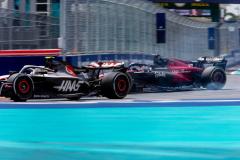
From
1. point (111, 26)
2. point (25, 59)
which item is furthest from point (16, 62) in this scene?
point (111, 26)

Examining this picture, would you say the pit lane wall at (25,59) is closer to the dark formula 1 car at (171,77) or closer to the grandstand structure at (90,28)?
the grandstand structure at (90,28)

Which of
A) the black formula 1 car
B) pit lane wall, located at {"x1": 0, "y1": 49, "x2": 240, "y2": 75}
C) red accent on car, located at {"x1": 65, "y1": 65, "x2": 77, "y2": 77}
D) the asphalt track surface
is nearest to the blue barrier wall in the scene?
pit lane wall, located at {"x1": 0, "y1": 49, "x2": 240, "y2": 75}

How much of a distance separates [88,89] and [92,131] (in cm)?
756

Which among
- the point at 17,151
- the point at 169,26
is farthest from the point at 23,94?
the point at 169,26

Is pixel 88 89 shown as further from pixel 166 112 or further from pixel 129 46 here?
pixel 129 46

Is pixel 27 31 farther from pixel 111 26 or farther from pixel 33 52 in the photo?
pixel 111 26

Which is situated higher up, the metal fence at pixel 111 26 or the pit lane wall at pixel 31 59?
the metal fence at pixel 111 26

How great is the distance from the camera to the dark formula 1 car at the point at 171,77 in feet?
55.2

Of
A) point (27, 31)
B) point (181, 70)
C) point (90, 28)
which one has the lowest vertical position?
point (181, 70)

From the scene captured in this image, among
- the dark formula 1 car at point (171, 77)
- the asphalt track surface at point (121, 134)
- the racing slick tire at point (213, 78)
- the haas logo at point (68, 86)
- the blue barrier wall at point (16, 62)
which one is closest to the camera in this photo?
the asphalt track surface at point (121, 134)

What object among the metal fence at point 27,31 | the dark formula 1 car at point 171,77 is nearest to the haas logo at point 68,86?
the dark formula 1 car at point 171,77

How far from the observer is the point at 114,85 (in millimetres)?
13930

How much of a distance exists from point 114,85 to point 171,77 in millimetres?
3913

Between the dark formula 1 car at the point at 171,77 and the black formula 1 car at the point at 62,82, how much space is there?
2273 mm
